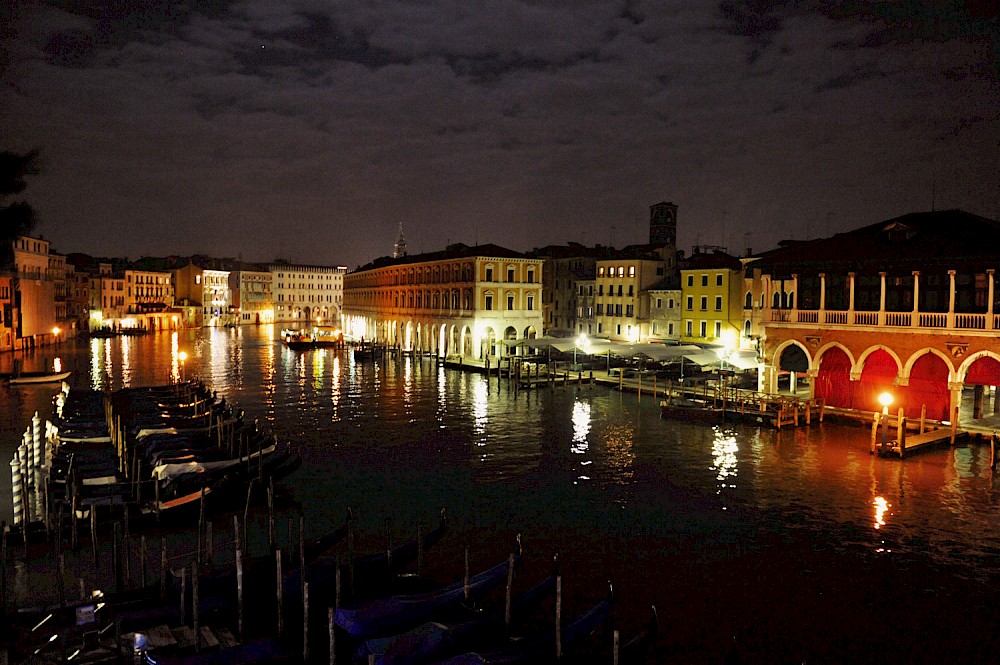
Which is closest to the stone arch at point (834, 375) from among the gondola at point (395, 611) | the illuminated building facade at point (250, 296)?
the gondola at point (395, 611)

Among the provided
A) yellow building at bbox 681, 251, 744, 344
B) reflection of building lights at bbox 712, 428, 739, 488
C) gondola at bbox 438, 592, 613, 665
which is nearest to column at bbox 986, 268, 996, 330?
reflection of building lights at bbox 712, 428, 739, 488

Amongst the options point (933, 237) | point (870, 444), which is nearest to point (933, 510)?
point (870, 444)

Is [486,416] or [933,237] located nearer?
[933,237]

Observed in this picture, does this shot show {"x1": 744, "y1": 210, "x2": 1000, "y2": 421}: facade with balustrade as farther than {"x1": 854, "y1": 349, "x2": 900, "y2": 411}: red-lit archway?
No

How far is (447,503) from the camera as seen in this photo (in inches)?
717

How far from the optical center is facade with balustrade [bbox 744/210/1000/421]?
25.4 m

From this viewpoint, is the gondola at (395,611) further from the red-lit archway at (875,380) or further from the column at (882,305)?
the column at (882,305)

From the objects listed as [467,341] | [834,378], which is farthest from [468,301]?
[834,378]

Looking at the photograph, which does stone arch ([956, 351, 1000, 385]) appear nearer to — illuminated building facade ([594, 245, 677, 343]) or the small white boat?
illuminated building facade ([594, 245, 677, 343])

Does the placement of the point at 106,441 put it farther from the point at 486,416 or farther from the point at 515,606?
the point at 515,606

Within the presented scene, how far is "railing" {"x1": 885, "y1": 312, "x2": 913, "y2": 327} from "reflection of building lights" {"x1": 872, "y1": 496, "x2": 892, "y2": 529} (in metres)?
10.9

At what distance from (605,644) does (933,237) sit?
23.8 metres

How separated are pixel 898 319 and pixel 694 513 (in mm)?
15065

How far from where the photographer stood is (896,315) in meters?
27.1
